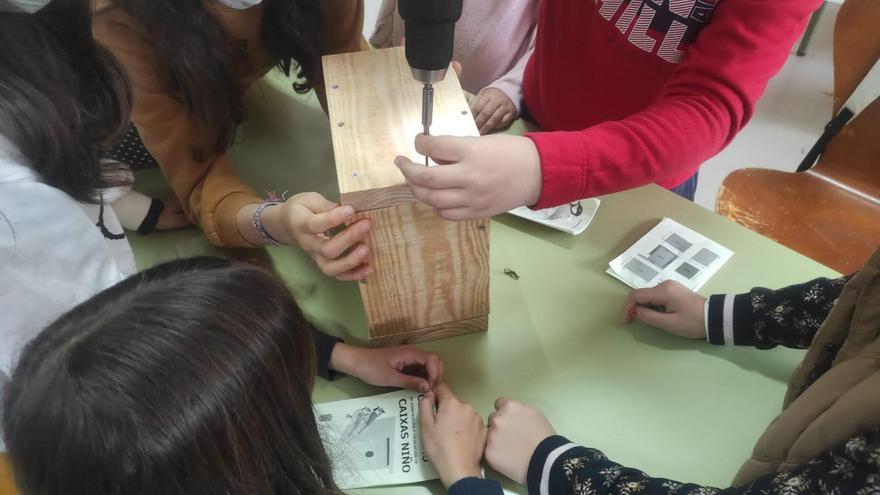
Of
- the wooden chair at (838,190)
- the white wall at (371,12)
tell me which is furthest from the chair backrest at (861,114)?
the white wall at (371,12)

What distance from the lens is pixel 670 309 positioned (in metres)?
0.85

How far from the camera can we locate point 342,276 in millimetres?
770

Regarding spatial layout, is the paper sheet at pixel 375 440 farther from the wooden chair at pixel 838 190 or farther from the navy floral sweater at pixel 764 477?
the wooden chair at pixel 838 190

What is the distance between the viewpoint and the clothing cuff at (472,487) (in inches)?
26.1

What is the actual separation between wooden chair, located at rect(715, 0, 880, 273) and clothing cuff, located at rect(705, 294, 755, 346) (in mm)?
579

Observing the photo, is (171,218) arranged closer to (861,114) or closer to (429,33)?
(429,33)

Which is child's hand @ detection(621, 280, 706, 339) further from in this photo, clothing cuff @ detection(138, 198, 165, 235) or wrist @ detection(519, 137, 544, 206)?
clothing cuff @ detection(138, 198, 165, 235)

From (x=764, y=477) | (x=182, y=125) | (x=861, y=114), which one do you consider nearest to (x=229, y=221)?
(x=182, y=125)

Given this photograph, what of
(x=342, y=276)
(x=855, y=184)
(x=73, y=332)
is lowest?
(x=855, y=184)

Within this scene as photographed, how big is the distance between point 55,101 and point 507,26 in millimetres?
1037

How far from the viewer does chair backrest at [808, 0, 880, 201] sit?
3.98 feet

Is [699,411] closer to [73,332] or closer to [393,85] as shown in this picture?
[393,85]

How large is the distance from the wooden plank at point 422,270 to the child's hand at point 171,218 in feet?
1.31

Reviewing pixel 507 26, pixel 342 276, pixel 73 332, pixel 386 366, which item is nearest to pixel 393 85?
pixel 342 276
